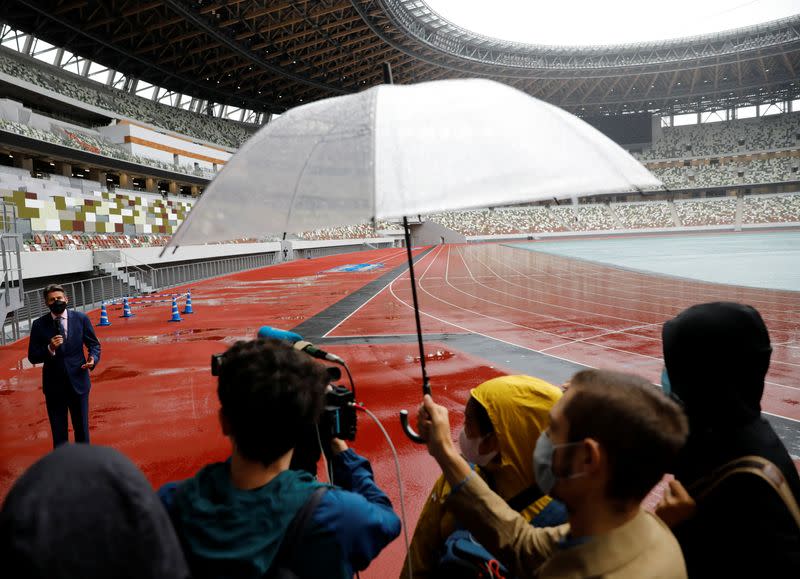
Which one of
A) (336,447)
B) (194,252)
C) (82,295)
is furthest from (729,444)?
(194,252)

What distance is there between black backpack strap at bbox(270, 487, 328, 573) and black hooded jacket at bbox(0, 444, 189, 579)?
0.49 metres

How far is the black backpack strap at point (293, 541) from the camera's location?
1.39 metres

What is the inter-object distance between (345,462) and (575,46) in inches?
2505

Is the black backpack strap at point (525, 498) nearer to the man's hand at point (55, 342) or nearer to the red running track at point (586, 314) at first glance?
the man's hand at point (55, 342)

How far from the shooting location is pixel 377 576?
3.23 m

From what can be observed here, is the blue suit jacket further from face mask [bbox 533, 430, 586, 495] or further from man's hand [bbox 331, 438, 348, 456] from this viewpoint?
face mask [bbox 533, 430, 586, 495]

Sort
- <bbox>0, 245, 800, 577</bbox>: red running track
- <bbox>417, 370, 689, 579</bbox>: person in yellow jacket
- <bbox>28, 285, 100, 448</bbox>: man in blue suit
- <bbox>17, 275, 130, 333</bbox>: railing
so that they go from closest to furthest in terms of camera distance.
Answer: <bbox>417, 370, 689, 579</bbox>: person in yellow jacket
<bbox>28, 285, 100, 448</bbox>: man in blue suit
<bbox>0, 245, 800, 577</bbox>: red running track
<bbox>17, 275, 130, 333</bbox>: railing

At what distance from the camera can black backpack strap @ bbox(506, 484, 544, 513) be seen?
6.14 ft

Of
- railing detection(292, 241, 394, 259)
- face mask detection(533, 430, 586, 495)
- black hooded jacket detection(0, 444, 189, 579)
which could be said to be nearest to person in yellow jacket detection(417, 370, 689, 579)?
face mask detection(533, 430, 586, 495)

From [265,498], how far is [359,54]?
50.5 meters

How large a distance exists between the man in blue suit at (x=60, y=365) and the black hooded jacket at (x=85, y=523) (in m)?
4.44

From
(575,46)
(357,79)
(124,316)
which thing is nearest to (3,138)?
(124,316)

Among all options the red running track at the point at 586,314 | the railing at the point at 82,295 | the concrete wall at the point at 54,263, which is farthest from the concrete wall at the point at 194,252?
the red running track at the point at 586,314

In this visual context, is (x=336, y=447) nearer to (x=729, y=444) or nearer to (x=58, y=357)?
(x=729, y=444)
